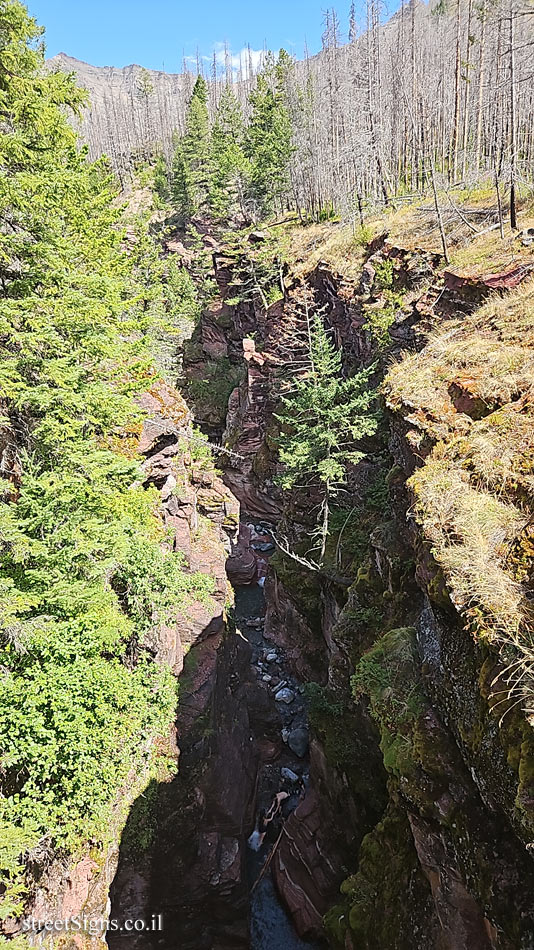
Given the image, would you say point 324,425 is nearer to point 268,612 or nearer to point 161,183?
point 268,612

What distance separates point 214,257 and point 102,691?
3849 centimetres

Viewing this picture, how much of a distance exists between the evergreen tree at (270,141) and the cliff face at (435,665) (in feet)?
79.1

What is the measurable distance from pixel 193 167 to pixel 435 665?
2254 inches

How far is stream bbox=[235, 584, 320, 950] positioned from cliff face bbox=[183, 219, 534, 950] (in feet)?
2.72

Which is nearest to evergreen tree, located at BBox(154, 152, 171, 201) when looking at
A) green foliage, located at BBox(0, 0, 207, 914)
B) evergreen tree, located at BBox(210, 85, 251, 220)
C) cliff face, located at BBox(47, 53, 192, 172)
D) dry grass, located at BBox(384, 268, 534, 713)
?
cliff face, located at BBox(47, 53, 192, 172)

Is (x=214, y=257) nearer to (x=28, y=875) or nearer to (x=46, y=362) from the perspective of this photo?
(x=46, y=362)

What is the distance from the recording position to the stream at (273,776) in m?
13.9

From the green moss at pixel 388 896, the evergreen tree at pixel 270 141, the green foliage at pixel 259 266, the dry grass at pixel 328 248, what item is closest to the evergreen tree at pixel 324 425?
the green moss at pixel 388 896

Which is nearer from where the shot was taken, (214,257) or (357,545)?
(357,545)

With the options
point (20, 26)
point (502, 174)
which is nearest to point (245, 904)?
point (20, 26)

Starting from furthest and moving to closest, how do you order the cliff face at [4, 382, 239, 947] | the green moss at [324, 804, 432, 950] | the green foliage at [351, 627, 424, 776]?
the cliff face at [4, 382, 239, 947] → the green moss at [324, 804, 432, 950] → the green foliage at [351, 627, 424, 776]

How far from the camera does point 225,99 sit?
5031 centimetres

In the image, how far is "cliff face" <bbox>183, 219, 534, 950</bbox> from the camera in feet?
17.7

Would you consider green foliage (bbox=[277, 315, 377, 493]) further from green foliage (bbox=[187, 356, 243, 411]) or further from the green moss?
green foliage (bbox=[187, 356, 243, 411])
